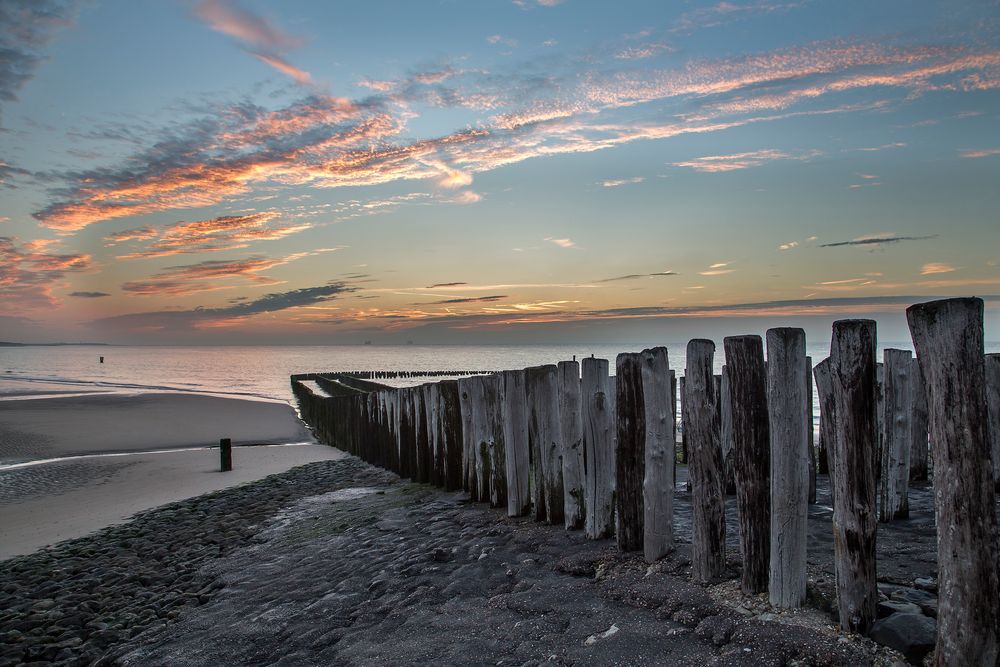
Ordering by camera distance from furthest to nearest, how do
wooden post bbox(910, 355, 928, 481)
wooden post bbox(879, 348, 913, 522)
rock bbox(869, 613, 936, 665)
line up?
wooden post bbox(910, 355, 928, 481), wooden post bbox(879, 348, 913, 522), rock bbox(869, 613, 936, 665)

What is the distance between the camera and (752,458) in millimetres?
3811

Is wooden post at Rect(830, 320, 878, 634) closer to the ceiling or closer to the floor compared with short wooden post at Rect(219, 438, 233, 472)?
closer to the ceiling

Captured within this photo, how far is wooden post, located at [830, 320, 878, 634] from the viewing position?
3279 millimetres

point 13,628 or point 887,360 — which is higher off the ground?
point 887,360

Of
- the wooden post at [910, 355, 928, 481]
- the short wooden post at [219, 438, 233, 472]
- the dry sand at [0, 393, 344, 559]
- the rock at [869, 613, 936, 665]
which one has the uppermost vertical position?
the wooden post at [910, 355, 928, 481]

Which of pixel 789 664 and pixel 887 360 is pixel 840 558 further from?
pixel 887 360

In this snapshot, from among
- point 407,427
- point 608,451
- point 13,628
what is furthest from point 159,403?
point 608,451

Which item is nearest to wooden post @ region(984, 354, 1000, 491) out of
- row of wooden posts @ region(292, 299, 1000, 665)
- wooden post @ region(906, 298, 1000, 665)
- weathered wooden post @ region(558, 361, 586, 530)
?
row of wooden posts @ region(292, 299, 1000, 665)

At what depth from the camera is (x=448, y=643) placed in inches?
161

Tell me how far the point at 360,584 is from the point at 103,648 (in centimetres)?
197

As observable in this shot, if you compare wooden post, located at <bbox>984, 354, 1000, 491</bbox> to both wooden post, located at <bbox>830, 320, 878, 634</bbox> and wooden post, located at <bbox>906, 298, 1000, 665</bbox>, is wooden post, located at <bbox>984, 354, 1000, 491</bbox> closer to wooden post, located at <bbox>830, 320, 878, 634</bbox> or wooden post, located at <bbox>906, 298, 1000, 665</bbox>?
wooden post, located at <bbox>830, 320, 878, 634</bbox>

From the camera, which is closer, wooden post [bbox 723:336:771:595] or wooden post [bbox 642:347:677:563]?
wooden post [bbox 723:336:771:595]

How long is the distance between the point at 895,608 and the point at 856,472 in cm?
75

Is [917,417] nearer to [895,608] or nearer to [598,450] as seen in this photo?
[598,450]
